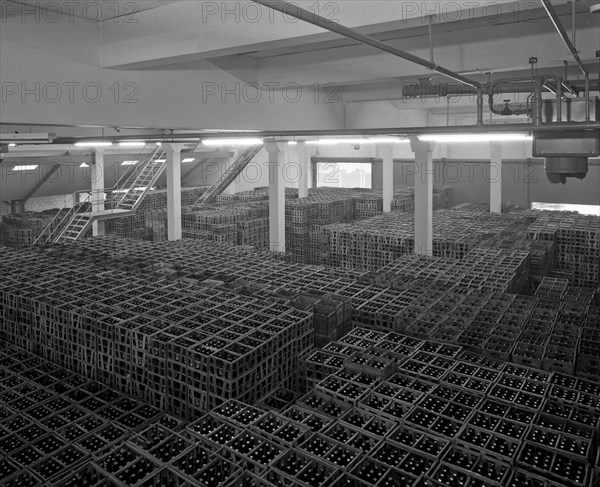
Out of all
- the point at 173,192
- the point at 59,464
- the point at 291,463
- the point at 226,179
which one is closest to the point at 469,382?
the point at 291,463

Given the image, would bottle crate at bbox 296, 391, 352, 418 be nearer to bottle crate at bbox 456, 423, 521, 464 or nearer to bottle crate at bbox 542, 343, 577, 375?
bottle crate at bbox 456, 423, 521, 464

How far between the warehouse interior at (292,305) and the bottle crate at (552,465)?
2cm

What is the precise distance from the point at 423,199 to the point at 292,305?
22.1 ft

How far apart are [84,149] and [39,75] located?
46.6 ft

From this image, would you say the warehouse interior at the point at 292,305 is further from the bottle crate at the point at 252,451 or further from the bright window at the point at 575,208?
the bright window at the point at 575,208

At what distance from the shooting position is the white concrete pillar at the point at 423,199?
13.1m

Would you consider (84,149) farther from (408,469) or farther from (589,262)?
(408,469)

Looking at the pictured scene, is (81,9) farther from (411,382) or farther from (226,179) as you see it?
(226,179)

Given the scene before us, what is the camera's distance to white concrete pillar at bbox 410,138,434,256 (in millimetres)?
13148

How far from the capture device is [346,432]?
522 cm

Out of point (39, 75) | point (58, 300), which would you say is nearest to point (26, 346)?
point (58, 300)

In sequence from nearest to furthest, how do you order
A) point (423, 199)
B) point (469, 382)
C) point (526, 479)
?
point (526, 479) → point (469, 382) → point (423, 199)

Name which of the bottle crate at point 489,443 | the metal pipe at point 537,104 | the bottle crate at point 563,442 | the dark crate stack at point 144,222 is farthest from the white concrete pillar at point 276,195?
the bottle crate at point 563,442

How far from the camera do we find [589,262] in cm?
1281
